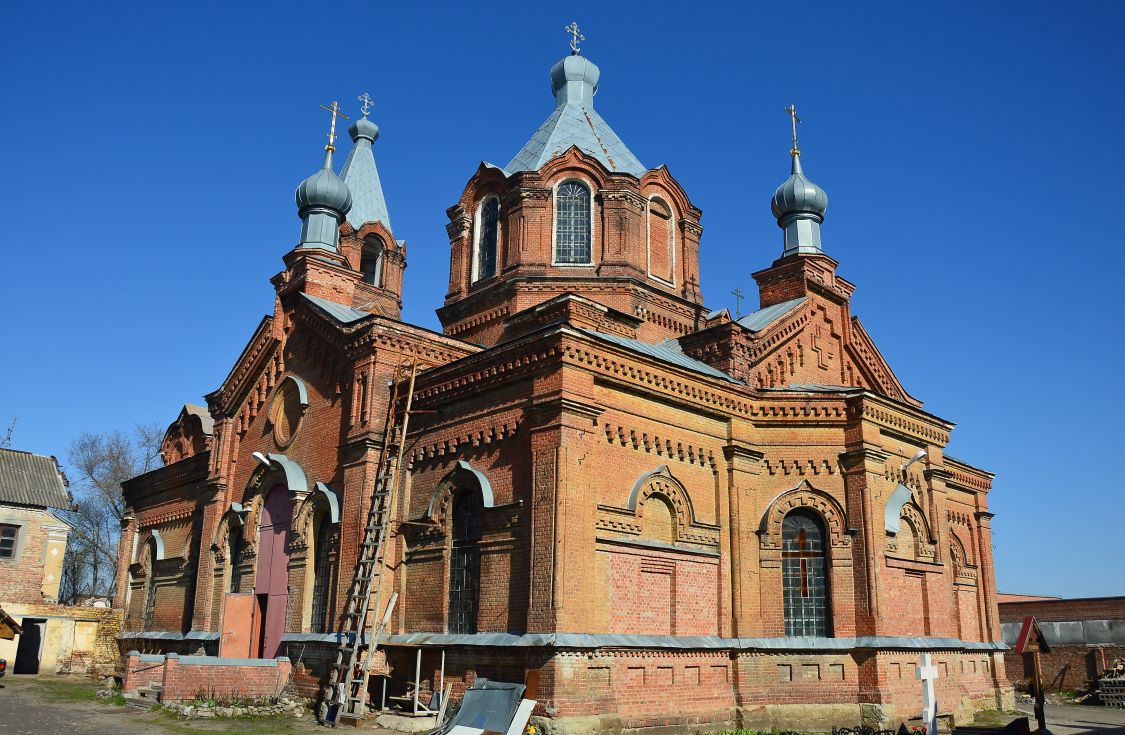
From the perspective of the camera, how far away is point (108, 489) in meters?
40.3

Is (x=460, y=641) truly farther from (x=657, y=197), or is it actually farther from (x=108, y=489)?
(x=108, y=489)

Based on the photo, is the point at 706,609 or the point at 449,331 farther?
the point at 449,331

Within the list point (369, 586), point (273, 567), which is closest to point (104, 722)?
point (369, 586)

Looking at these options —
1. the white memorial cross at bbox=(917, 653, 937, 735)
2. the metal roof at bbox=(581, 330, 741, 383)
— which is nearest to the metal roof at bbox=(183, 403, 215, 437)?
the metal roof at bbox=(581, 330, 741, 383)

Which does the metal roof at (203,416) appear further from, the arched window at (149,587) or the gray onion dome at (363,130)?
the gray onion dome at (363,130)

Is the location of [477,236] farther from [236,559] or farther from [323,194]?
[236,559]

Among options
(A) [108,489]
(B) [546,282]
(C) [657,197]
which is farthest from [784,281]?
(A) [108,489]

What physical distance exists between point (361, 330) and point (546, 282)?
4.10 meters

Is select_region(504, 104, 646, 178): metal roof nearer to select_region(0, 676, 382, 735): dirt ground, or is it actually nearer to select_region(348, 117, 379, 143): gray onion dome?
select_region(348, 117, 379, 143): gray onion dome

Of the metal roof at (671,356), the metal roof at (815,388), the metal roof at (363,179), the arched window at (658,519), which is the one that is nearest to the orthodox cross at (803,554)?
the arched window at (658,519)

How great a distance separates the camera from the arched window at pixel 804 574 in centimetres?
1407

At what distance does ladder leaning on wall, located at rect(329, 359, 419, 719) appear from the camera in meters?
13.0

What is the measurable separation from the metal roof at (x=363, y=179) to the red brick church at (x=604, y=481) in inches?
158

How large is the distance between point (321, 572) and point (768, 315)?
29.4ft
